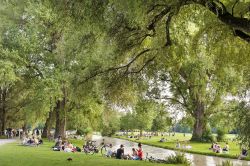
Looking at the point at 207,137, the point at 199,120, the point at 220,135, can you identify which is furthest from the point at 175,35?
the point at 220,135

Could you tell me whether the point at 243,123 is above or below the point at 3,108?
below

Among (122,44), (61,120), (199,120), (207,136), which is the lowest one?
(207,136)

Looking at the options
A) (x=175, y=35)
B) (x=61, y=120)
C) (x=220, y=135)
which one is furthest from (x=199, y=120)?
(x=175, y=35)

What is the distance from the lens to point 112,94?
855 inches

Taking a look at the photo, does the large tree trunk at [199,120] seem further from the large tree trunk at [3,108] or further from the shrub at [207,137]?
the large tree trunk at [3,108]

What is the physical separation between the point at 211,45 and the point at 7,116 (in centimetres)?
5868

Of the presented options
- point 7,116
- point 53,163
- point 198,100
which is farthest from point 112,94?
point 7,116

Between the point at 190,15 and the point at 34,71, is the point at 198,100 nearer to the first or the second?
the point at 34,71

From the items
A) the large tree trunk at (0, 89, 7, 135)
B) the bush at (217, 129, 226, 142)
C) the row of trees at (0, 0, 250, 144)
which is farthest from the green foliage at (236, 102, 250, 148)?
the large tree trunk at (0, 89, 7, 135)

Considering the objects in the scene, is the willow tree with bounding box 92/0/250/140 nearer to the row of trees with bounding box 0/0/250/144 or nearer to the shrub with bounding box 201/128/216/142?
the row of trees with bounding box 0/0/250/144

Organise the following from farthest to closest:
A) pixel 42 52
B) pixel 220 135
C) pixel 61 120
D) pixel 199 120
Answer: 1. pixel 220 135
2. pixel 199 120
3. pixel 61 120
4. pixel 42 52

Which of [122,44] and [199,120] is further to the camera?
[199,120]

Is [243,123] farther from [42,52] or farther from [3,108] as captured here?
[3,108]

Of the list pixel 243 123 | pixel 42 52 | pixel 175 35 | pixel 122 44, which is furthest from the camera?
pixel 42 52
